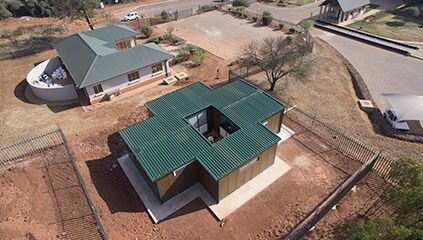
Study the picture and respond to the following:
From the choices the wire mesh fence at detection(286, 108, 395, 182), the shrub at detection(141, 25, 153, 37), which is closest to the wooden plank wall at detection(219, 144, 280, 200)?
the wire mesh fence at detection(286, 108, 395, 182)

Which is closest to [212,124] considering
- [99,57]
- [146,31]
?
[99,57]

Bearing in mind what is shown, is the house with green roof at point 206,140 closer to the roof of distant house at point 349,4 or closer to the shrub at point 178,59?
the shrub at point 178,59

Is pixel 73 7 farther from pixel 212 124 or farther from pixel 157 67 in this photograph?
pixel 212 124

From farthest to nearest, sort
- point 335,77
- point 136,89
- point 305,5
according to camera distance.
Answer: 1. point 305,5
2. point 335,77
3. point 136,89

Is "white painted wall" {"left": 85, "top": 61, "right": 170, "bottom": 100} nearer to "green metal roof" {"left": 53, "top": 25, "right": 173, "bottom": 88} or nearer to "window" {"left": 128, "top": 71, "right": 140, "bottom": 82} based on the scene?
"window" {"left": 128, "top": 71, "right": 140, "bottom": 82}

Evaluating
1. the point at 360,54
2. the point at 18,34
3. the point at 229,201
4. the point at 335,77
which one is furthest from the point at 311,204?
the point at 18,34

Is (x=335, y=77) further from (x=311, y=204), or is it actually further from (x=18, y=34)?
(x=18, y=34)

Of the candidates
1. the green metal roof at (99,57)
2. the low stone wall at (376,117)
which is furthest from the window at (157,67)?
the low stone wall at (376,117)
